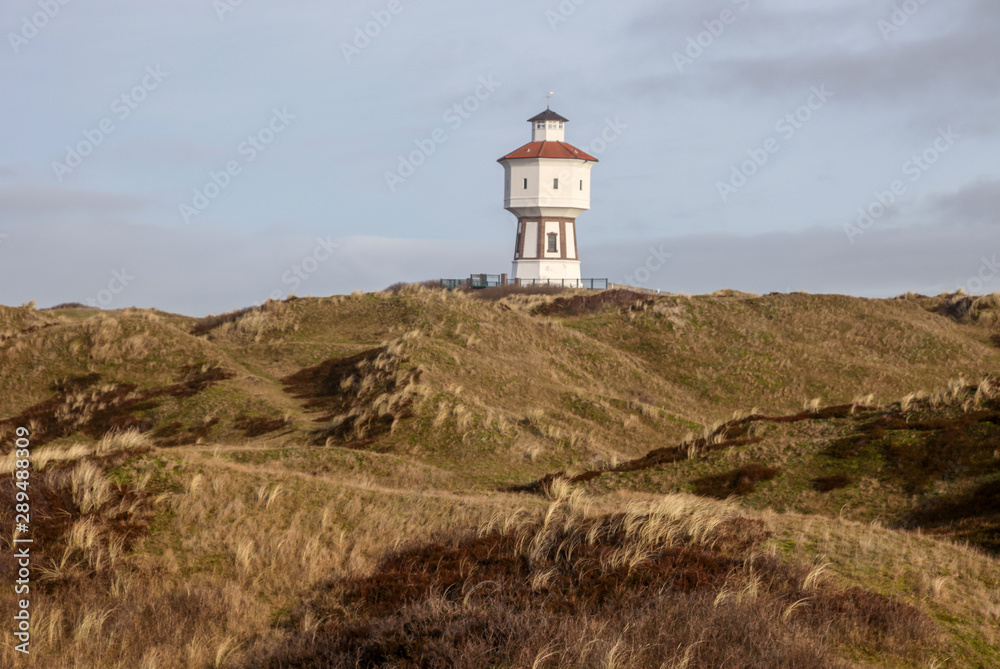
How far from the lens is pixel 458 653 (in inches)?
310

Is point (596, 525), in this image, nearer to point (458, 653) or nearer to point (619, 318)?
point (458, 653)

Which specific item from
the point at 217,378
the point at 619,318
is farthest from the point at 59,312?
the point at 619,318

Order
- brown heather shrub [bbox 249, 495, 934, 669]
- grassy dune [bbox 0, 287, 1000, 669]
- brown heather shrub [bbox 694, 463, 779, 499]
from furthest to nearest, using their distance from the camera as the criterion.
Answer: brown heather shrub [bbox 694, 463, 779, 499], grassy dune [bbox 0, 287, 1000, 669], brown heather shrub [bbox 249, 495, 934, 669]

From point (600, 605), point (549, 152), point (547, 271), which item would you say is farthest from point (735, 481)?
point (549, 152)

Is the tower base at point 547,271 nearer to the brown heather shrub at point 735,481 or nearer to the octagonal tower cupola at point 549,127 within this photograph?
the octagonal tower cupola at point 549,127

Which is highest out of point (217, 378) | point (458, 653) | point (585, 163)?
point (585, 163)

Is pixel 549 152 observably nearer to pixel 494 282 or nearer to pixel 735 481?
pixel 494 282

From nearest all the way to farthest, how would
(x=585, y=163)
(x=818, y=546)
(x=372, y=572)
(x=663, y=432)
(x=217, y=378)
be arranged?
(x=372, y=572) < (x=818, y=546) < (x=663, y=432) < (x=217, y=378) < (x=585, y=163)

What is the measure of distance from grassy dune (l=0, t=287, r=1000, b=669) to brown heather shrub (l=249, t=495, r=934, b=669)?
4 centimetres

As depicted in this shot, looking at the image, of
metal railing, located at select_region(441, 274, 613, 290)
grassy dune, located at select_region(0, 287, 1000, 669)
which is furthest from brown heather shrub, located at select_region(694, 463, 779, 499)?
metal railing, located at select_region(441, 274, 613, 290)

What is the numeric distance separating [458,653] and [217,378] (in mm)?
28112

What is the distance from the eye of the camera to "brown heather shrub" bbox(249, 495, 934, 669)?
25.7 ft

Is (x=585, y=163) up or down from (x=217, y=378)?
up

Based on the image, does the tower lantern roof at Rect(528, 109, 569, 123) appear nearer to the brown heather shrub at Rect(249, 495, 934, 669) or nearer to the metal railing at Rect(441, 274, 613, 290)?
the metal railing at Rect(441, 274, 613, 290)
